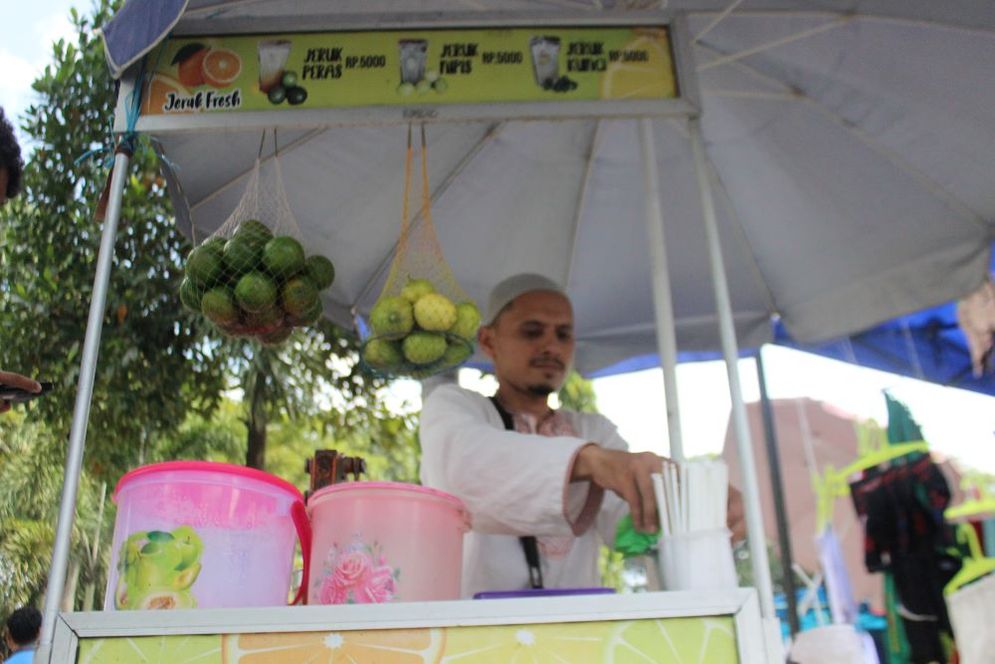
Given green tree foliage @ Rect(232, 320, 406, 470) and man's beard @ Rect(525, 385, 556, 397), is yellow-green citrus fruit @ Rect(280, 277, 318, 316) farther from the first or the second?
green tree foliage @ Rect(232, 320, 406, 470)

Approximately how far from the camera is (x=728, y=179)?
3.28 m

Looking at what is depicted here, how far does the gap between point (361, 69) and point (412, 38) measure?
0.15 meters

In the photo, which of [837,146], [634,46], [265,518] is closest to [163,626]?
[265,518]

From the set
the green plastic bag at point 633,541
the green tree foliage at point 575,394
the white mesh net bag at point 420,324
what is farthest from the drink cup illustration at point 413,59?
the green tree foliage at point 575,394

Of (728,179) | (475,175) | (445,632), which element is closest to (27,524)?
(475,175)

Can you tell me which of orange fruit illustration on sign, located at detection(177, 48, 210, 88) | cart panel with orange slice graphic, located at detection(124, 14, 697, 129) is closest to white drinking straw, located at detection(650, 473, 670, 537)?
cart panel with orange slice graphic, located at detection(124, 14, 697, 129)

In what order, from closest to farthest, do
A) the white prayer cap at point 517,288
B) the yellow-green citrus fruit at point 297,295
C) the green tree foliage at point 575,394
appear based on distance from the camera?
the yellow-green citrus fruit at point 297,295
the white prayer cap at point 517,288
the green tree foliage at point 575,394

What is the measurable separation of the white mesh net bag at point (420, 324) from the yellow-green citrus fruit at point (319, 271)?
0.16 meters

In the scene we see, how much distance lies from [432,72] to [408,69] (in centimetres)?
6

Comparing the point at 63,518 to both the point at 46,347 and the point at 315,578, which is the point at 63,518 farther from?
the point at 46,347

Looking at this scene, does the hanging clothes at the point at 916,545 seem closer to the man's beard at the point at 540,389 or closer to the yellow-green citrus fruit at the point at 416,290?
the man's beard at the point at 540,389

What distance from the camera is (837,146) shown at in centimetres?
297

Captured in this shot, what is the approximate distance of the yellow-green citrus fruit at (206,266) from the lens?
7.10ft

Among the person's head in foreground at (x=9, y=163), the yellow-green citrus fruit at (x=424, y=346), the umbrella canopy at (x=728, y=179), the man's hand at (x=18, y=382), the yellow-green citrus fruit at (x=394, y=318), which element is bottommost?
the man's hand at (x=18, y=382)
